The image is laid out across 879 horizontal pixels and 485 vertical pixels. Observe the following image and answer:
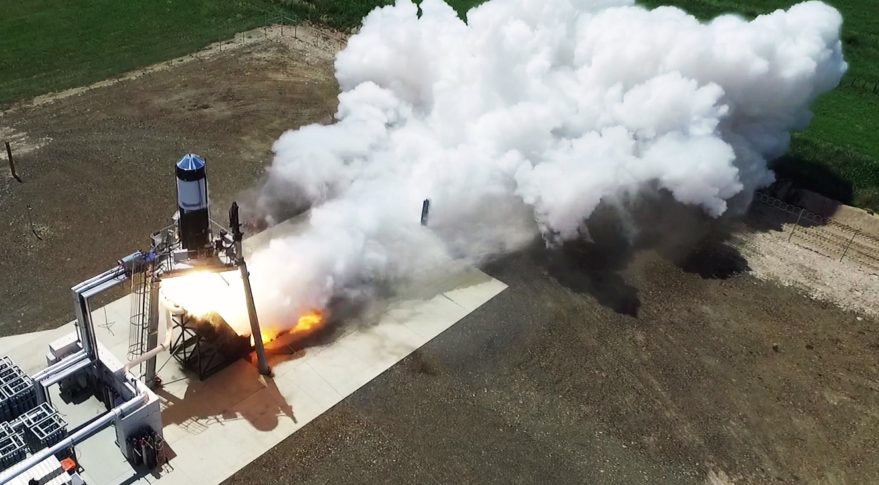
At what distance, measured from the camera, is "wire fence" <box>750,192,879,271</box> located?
1414 inches

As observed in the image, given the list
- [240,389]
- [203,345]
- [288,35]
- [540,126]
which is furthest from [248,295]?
[288,35]

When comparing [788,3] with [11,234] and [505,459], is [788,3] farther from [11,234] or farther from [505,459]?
[11,234]

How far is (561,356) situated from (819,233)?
59.2ft

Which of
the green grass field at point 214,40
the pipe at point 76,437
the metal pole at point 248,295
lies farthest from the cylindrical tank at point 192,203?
the green grass field at point 214,40

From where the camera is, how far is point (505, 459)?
23.8 meters

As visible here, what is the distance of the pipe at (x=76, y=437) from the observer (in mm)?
18797

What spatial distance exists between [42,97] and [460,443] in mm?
35036

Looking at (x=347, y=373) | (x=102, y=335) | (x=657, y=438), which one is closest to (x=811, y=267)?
(x=657, y=438)

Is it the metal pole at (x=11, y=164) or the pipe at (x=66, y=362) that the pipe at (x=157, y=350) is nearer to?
the pipe at (x=66, y=362)

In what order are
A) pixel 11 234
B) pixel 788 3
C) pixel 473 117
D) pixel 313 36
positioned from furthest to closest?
pixel 788 3, pixel 313 36, pixel 473 117, pixel 11 234

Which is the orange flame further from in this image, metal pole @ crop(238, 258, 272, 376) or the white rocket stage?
metal pole @ crop(238, 258, 272, 376)

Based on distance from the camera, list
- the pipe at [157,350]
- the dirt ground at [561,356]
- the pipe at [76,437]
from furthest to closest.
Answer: the dirt ground at [561,356]
the pipe at [157,350]
the pipe at [76,437]

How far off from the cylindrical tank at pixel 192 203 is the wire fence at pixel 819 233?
28.3 meters

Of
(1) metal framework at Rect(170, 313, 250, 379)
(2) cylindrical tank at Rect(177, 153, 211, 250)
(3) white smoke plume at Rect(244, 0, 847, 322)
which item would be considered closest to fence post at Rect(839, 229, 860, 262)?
(3) white smoke plume at Rect(244, 0, 847, 322)
